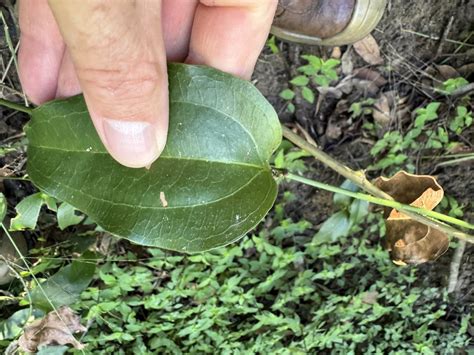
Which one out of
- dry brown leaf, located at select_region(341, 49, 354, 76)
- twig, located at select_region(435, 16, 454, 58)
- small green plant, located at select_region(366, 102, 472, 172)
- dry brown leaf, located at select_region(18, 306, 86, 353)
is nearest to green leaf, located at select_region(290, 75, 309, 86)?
dry brown leaf, located at select_region(341, 49, 354, 76)

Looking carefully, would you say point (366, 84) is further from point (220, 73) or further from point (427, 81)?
point (220, 73)

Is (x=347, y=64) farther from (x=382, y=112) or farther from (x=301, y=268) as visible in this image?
(x=301, y=268)

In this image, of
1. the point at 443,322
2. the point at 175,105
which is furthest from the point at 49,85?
the point at 443,322

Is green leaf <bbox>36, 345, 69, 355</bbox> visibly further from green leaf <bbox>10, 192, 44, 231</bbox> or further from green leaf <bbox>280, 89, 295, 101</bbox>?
green leaf <bbox>280, 89, 295, 101</bbox>

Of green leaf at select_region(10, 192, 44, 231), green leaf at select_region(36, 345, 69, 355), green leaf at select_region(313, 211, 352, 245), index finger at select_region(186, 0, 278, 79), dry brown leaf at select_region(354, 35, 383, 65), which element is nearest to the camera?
index finger at select_region(186, 0, 278, 79)

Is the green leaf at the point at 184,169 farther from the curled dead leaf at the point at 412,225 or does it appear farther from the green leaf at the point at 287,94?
the green leaf at the point at 287,94

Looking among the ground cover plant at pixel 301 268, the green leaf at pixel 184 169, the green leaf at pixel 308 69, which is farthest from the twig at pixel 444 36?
the green leaf at pixel 184 169
